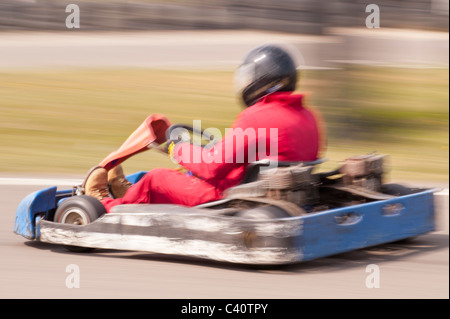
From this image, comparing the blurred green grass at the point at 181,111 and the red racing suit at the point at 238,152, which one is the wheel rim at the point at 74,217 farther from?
the blurred green grass at the point at 181,111

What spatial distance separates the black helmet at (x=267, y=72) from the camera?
513 cm

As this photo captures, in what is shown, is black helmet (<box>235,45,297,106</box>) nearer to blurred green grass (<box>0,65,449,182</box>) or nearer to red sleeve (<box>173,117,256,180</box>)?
red sleeve (<box>173,117,256,180</box>)

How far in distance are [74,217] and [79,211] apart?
9 centimetres

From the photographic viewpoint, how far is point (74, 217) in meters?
5.40

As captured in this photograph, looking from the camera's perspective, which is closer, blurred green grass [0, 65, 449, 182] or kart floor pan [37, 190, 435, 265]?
kart floor pan [37, 190, 435, 265]

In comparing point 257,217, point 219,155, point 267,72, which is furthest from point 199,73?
point 257,217

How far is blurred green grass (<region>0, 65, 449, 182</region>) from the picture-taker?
985 cm

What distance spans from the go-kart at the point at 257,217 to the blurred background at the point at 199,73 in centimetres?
328

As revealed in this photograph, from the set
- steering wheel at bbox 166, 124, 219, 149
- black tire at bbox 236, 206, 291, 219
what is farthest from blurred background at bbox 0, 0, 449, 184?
black tire at bbox 236, 206, 291, 219

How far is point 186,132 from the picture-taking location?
5.25 metres

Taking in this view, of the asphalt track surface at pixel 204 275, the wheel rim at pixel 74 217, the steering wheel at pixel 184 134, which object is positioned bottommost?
the asphalt track surface at pixel 204 275

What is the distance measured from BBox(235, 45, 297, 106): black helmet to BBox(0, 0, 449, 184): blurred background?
384cm

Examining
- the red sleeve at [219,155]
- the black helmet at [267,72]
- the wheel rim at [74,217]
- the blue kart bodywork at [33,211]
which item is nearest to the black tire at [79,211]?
the wheel rim at [74,217]

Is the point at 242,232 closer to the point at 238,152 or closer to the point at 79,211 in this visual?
the point at 238,152
